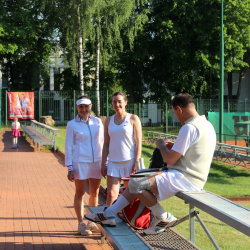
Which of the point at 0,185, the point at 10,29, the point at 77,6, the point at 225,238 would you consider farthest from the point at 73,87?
the point at 225,238

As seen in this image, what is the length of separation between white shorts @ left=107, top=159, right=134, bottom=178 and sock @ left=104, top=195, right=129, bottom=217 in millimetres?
843

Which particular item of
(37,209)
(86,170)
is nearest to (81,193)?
(86,170)

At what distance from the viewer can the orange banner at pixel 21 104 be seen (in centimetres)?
3161

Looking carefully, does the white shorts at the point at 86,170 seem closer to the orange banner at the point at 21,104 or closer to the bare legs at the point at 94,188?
the bare legs at the point at 94,188

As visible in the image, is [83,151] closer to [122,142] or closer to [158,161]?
[122,142]

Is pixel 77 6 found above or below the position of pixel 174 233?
above

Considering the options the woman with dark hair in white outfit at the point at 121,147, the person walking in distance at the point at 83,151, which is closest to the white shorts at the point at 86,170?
the person walking in distance at the point at 83,151

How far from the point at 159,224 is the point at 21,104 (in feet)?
90.8

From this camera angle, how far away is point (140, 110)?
35.1 m

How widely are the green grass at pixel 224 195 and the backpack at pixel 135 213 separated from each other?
3.47 feet

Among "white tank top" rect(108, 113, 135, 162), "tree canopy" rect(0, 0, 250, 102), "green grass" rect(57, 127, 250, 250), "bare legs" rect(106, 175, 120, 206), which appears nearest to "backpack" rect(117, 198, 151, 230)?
"bare legs" rect(106, 175, 120, 206)

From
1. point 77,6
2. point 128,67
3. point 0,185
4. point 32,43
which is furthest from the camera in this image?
point 128,67

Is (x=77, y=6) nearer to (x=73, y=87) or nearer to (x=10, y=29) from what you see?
(x=10, y=29)

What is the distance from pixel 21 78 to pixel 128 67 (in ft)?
34.3
